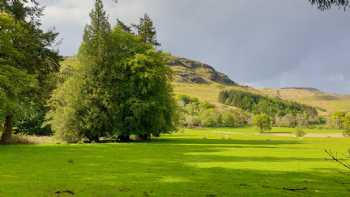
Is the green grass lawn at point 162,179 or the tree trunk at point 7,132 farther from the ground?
the tree trunk at point 7,132

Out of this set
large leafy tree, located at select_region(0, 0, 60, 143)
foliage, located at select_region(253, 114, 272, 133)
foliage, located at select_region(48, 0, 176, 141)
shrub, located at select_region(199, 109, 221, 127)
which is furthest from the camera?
shrub, located at select_region(199, 109, 221, 127)

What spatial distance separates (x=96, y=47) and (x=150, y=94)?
31.3 ft

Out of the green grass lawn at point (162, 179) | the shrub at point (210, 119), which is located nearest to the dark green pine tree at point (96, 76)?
the green grass lawn at point (162, 179)

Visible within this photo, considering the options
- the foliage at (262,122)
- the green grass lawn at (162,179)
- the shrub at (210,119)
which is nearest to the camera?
the green grass lawn at (162,179)

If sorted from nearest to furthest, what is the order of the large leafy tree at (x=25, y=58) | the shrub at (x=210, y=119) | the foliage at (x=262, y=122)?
→ 1. the large leafy tree at (x=25, y=58)
2. the foliage at (x=262, y=122)
3. the shrub at (x=210, y=119)

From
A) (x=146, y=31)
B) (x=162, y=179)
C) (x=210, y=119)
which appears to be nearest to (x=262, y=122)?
(x=210, y=119)

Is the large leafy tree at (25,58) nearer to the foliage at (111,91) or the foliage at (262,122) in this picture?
the foliage at (111,91)

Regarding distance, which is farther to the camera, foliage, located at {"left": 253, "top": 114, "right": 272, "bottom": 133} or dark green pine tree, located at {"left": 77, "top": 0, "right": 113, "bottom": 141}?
foliage, located at {"left": 253, "top": 114, "right": 272, "bottom": 133}

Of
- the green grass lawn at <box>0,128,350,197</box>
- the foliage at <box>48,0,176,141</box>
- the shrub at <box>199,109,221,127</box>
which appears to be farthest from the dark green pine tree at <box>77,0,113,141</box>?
the shrub at <box>199,109,221,127</box>

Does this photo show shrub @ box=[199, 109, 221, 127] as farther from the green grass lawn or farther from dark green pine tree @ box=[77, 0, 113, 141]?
the green grass lawn

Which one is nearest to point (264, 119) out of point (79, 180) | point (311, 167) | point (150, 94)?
point (150, 94)

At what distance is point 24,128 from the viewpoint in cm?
7112

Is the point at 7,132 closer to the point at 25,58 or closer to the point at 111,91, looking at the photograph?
the point at 25,58

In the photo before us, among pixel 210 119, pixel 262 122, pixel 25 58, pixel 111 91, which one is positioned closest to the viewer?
pixel 25 58
